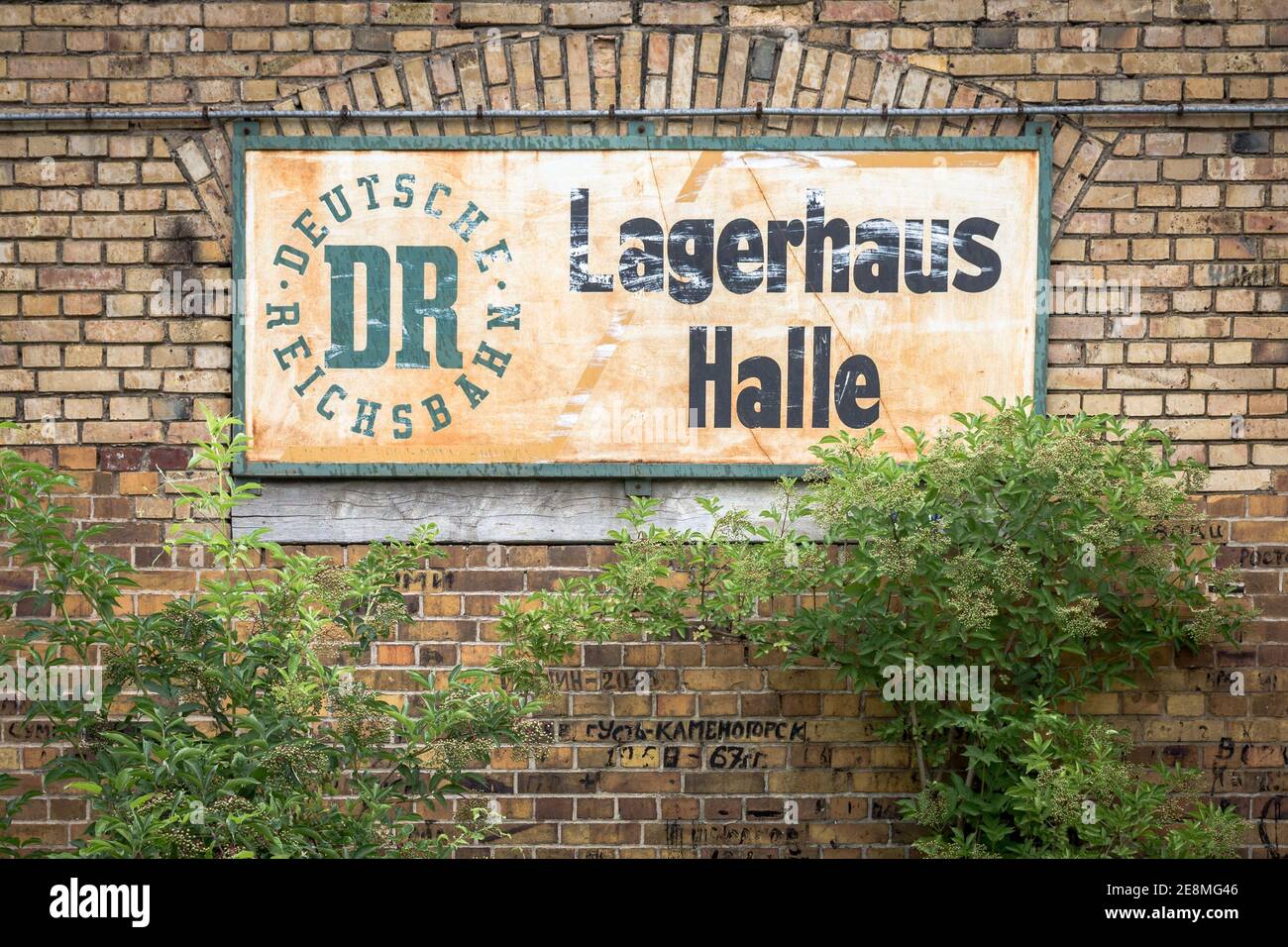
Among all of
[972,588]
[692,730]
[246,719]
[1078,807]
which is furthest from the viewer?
[692,730]

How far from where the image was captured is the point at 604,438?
3920 millimetres

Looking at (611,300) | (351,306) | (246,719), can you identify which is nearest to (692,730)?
(611,300)

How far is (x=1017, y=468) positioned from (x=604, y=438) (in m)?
1.39

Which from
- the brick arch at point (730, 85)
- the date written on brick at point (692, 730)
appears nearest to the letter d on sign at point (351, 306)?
the brick arch at point (730, 85)

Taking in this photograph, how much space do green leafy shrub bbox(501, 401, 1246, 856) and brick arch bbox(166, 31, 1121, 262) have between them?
105 centimetres

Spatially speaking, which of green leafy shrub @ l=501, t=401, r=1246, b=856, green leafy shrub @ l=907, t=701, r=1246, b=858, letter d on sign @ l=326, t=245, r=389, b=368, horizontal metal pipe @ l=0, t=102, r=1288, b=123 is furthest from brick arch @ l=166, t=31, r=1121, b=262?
green leafy shrub @ l=907, t=701, r=1246, b=858

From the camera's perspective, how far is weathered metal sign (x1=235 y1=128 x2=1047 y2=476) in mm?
3904

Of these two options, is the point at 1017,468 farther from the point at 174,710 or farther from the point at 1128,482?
the point at 174,710

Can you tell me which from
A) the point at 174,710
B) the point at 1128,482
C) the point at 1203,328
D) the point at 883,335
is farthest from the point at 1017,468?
the point at 174,710

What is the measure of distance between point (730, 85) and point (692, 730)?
2.21 m

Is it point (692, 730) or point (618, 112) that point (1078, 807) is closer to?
point (692, 730)

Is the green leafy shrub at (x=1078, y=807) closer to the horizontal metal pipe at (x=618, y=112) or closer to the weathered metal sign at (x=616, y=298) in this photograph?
the weathered metal sign at (x=616, y=298)

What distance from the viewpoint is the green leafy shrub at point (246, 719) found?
2.41 metres

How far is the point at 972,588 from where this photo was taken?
10.4 ft
